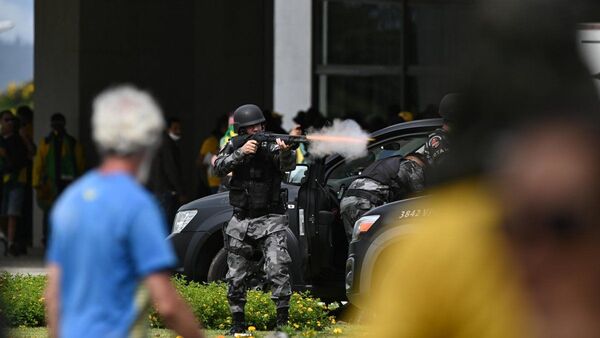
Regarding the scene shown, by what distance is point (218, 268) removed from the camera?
41.2 ft

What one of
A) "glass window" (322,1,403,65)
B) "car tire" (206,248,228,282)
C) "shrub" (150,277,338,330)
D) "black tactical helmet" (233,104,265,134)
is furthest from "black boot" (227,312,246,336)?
"glass window" (322,1,403,65)

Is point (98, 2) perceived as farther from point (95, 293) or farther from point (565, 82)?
point (565, 82)

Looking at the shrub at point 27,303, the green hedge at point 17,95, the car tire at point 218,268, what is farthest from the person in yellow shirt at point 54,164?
the shrub at point 27,303

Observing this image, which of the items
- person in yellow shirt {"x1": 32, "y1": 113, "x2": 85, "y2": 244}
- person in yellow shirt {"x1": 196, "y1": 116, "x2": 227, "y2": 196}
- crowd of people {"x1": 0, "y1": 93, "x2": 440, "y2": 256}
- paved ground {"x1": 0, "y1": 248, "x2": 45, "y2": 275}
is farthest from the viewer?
person in yellow shirt {"x1": 32, "y1": 113, "x2": 85, "y2": 244}

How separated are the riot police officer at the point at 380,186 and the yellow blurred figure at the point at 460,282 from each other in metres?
9.49

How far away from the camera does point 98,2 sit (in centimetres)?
2030

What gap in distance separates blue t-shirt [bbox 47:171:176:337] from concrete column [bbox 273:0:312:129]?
16.1 meters

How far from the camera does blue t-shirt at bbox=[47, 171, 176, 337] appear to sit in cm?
411

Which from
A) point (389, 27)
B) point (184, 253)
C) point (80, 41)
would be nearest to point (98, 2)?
point (80, 41)

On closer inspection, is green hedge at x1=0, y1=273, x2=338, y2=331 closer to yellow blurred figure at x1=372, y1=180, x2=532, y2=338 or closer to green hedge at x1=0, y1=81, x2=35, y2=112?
yellow blurred figure at x1=372, y1=180, x2=532, y2=338

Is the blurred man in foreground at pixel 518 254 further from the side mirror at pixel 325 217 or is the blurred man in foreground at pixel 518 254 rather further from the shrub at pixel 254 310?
the side mirror at pixel 325 217

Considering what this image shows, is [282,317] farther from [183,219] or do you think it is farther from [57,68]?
[57,68]

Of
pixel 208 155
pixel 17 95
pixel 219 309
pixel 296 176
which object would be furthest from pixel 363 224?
pixel 17 95

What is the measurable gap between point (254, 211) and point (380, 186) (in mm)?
1251
